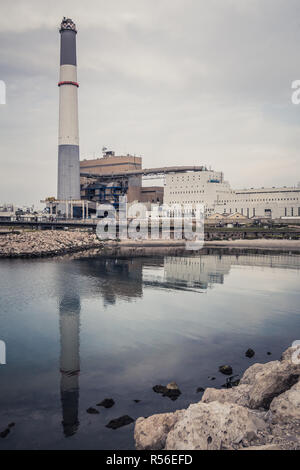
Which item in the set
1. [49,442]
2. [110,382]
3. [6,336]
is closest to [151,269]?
[6,336]

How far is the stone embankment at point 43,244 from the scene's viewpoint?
45031 mm

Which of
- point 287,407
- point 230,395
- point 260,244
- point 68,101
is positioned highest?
point 68,101

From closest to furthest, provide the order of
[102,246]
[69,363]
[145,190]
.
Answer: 1. [69,363]
2. [102,246]
3. [145,190]

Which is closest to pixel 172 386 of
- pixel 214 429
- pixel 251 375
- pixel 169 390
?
pixel 169 390

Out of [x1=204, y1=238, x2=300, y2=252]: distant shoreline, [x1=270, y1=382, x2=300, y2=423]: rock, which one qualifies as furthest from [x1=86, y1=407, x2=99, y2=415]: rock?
[x1=204, y1=238, x2=300, y2=252]: distant shoreline

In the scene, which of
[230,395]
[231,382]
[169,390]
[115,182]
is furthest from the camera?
[115,182]

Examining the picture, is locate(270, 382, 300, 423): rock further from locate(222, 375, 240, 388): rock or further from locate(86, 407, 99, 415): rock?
locate(86, 407, 99, 415): rock

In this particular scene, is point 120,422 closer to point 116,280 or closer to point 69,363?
point 69,363

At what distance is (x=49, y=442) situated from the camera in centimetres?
820

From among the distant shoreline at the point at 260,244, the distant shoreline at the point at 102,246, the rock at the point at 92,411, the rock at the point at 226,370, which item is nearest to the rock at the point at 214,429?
the rock at the point at 92,411

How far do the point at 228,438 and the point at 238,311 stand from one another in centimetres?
1268

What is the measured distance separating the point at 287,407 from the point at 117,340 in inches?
326

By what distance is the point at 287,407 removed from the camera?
7.66 meters

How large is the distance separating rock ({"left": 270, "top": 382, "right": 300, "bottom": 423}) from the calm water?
8.26 ft
